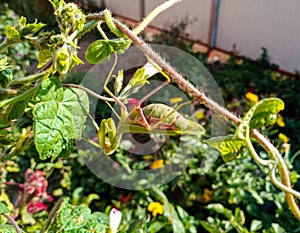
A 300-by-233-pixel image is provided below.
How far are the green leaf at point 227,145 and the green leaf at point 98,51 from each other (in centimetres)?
13

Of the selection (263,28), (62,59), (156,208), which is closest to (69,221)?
(62,59)

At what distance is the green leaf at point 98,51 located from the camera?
1.24 feet

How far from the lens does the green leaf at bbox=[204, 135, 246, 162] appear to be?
1.15 feet

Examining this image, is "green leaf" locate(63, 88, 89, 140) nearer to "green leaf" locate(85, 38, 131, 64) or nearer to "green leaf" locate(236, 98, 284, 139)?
"green leaf" locate(85, 38, 131, 64)

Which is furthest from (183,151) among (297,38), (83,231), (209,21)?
(209,21)

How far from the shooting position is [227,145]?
1.21 feet

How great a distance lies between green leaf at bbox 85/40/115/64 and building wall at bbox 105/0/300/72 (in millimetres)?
3448

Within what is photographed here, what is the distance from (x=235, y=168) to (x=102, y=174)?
614mm

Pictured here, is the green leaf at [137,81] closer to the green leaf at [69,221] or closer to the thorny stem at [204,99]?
the thorny stem at [204,99]

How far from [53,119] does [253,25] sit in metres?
4.04

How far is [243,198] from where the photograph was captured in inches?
67.8

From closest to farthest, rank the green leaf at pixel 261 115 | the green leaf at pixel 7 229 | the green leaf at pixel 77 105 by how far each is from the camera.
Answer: the green leaf at pixel 261 115 < the green leaf at pixel 77 105 < the green leaf at pixel 7 229

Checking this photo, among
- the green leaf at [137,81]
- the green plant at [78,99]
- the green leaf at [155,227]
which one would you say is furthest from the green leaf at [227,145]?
the green leaf at [155,227]

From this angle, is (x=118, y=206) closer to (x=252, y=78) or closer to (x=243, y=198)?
(x=243, y=198)
